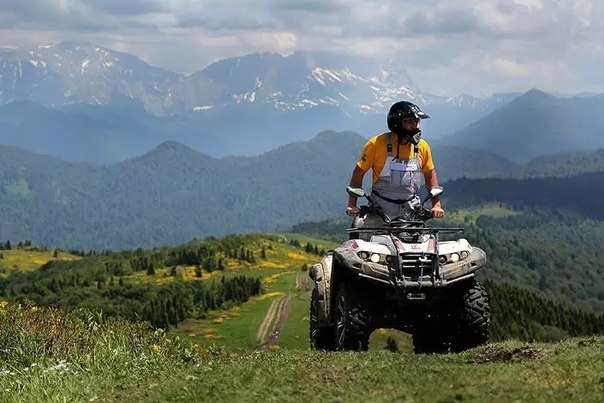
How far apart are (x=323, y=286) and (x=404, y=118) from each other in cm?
345

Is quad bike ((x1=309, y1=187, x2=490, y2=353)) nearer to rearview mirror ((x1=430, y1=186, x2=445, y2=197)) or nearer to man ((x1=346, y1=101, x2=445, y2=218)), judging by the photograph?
rearview mirror ((x1=430, y1=186, x2=445, y2=197))

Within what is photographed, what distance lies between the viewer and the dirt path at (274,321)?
143750mm

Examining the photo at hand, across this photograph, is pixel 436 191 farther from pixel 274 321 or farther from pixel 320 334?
pixel 274 321

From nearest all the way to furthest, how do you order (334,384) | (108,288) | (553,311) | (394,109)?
1. (334,384)
2. (394,109)
3. (553,311)
4. (108,288)

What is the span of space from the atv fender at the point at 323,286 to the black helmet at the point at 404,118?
2559 millimetres

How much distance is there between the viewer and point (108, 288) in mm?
187750

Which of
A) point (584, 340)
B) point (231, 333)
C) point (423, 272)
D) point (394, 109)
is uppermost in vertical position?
point (394, 109)

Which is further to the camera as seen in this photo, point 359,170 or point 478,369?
point 359,170

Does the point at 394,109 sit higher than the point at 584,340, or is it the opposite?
the point at 394,109

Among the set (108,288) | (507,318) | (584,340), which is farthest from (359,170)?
(108,288)

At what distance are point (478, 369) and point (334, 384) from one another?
1987 mm

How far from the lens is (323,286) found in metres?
15.4

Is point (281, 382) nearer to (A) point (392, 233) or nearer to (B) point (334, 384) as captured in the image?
(B) point (334, 384)

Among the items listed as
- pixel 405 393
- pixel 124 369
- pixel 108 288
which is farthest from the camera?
pixel 108 288
